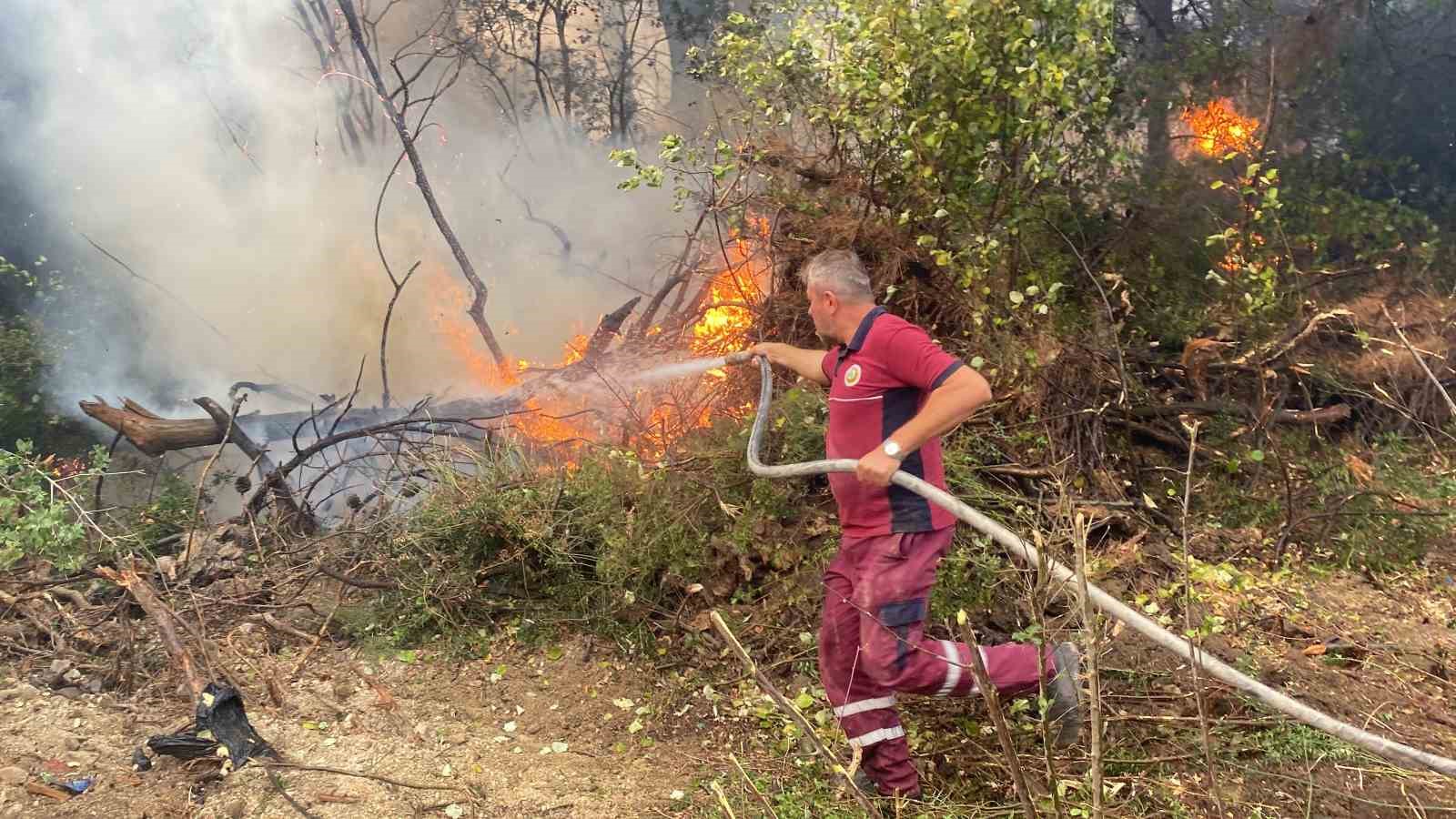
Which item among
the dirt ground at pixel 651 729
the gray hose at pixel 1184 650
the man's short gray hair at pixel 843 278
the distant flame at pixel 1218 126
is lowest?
the dirt ground at pixel 651 729

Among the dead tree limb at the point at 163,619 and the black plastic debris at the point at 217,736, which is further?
the dead tree limb at the point at 163,619

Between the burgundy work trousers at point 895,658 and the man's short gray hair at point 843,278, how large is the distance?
901 millimetres

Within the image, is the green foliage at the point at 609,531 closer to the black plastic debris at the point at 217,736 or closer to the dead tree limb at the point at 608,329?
the black plastic debris at the point at 217,736

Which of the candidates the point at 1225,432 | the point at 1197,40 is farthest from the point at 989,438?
the point at 1197,40

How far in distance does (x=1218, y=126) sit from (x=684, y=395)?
526 cm

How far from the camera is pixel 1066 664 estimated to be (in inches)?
121

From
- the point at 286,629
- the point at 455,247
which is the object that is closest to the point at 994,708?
the point at 286,629

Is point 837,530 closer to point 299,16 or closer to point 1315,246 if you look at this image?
point 1315,246

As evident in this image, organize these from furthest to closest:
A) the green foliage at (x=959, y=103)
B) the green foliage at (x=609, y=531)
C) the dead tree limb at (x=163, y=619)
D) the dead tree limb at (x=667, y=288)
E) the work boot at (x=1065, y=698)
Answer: the dead tree limb at (x=667, y=288) < the green foliage at (x=959, y=103) < the green foliage at (x=609, y=531) < the dead tree limb at (x=163, y=619) < the work boot at (x=1065, y=698)

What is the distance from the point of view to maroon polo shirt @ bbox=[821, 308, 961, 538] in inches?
115

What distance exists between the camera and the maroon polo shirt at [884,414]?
2.91 metres

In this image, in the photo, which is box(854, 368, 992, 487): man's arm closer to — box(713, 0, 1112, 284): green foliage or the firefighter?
the firefighter

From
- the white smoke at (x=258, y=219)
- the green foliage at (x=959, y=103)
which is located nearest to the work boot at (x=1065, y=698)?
the green foliage at (x=959, y=103)

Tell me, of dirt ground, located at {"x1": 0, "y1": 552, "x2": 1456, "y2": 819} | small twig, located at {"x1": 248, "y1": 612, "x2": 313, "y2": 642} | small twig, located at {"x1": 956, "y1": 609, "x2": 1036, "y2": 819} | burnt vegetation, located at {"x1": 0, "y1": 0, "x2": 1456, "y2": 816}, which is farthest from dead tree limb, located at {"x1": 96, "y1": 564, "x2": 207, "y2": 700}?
small twig, located at {"x1": 956, "y1": 609, "x2": 1036, "y2": 819}
